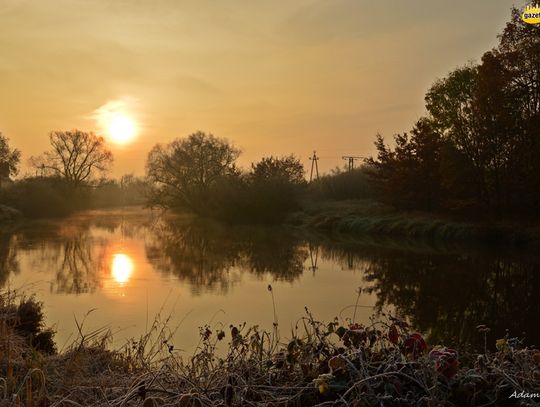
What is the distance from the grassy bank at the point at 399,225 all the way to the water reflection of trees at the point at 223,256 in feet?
14.5

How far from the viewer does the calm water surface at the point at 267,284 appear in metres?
8.89

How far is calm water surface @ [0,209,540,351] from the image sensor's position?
29.2 ft

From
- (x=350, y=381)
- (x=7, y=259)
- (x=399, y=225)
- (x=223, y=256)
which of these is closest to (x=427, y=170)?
(x=399, y=225)

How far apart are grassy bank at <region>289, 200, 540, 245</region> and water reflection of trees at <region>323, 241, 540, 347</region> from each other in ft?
8.80

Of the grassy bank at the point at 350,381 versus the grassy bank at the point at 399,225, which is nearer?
the grassy bank at the point at 350,381

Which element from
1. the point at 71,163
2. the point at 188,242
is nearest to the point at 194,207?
the point at 71,163

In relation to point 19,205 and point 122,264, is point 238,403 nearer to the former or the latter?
point 122,264

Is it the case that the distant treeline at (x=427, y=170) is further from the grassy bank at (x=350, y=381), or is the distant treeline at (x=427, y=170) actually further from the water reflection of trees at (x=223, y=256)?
the grassy bank at (x=350, y=381)

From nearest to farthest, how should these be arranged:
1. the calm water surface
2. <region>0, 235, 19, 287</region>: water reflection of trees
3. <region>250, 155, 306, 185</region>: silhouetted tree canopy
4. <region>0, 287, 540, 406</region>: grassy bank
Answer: <region>0, 287, 540, 406</region>: grassy bank
the calm water surface
<region>0, 235, 19, 287</region>: water reflection of trees
<region>250, 155, 306, 185</region>: silhouetted tree canopy

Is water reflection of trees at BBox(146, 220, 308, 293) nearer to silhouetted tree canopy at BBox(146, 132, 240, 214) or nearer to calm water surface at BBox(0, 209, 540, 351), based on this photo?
calm water surface at BBox(0, 209, 540, 351)

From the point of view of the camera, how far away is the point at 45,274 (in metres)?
13.8

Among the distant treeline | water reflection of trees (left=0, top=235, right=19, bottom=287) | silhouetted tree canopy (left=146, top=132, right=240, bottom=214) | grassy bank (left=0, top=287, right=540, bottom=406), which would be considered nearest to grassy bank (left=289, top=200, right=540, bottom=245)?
the distant treeline

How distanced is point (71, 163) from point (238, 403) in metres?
58.4

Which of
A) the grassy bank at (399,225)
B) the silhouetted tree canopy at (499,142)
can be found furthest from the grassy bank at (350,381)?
the silhouetted tree canopy at (499,142)
